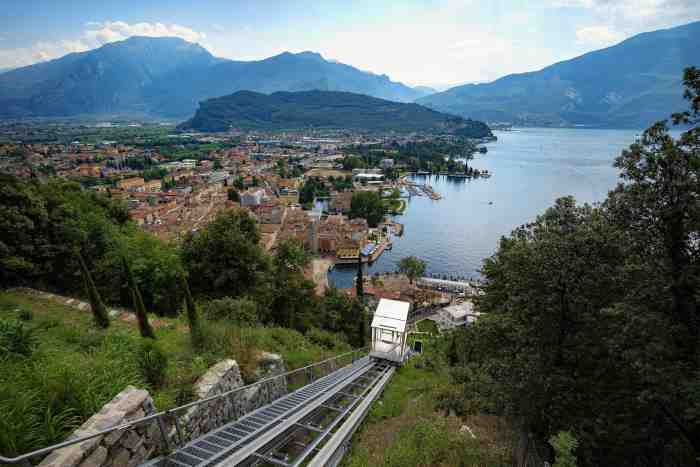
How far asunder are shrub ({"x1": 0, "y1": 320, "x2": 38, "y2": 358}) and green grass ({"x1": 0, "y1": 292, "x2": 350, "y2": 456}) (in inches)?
3.9

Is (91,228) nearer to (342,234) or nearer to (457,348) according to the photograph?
(457,348)

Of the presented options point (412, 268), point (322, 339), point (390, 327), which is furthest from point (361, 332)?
point (412, 268)

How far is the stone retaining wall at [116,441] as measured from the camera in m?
2.28

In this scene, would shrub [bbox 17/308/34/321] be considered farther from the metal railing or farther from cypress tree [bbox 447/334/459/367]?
cypress tree [bbox 447/334/459/367]

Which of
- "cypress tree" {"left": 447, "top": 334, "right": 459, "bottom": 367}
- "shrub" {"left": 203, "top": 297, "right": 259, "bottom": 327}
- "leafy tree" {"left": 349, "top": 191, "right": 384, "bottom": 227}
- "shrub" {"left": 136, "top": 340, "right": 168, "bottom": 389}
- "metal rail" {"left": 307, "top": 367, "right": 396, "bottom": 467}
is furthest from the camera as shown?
"leafy tree" {"left": 349, "top": 191, "right": 384, "bottom": 227}

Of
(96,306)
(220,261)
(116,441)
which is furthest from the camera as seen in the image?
(220,261)

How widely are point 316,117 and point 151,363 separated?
190m

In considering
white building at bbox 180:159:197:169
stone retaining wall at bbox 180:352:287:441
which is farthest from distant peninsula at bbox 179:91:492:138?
stone retaining wall at bbox 180:352:287:441

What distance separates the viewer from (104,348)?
458 centimetres

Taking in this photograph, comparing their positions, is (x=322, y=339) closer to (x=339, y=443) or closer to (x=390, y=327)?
(x=390, y=327)

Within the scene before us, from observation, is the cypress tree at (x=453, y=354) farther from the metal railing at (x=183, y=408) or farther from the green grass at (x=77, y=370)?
the green grass at (x=77, y=370)

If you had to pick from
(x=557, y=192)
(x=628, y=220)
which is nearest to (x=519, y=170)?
(x=557, y=192)

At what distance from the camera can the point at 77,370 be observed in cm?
328

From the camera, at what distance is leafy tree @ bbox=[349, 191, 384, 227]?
167 ft
